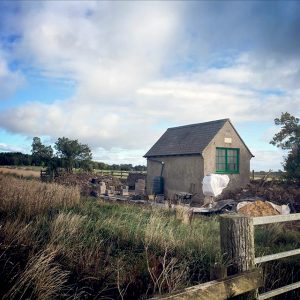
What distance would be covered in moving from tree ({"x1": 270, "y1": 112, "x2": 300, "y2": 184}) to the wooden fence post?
16523mm

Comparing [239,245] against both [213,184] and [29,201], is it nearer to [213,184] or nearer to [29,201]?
[29,201]

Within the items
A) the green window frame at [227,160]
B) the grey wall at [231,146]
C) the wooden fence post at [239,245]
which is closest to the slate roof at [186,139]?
the grey wall at [231,146]

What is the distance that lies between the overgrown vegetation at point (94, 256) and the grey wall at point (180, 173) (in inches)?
436

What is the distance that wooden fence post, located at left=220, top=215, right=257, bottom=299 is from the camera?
3.86 meters

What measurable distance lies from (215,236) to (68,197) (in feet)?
17.6

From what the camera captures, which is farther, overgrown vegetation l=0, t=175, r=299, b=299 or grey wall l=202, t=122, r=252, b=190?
grey wall l=202, t=122, r=252, b=190

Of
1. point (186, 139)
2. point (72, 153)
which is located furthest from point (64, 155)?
point (186, 139)

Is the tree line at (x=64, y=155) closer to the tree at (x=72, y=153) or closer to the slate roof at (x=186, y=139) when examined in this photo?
the tree at (x=72, y=153)

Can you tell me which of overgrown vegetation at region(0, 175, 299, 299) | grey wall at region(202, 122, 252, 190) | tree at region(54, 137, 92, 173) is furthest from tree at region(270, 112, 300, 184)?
tree at region(54, 137, 92, 173)

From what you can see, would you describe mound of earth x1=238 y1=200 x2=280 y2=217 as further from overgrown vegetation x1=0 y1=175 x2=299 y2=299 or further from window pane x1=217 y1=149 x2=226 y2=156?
window pane x1=217 y1=149 x2=226 y2=156

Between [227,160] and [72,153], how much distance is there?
19056 mm

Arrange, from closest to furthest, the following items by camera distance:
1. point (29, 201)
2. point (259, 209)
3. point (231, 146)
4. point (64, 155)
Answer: point (29, 201), point (259, 209), point (231, 146), point (64, 155)

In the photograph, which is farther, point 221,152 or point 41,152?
point 41,152

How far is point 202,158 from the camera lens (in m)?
19.3
